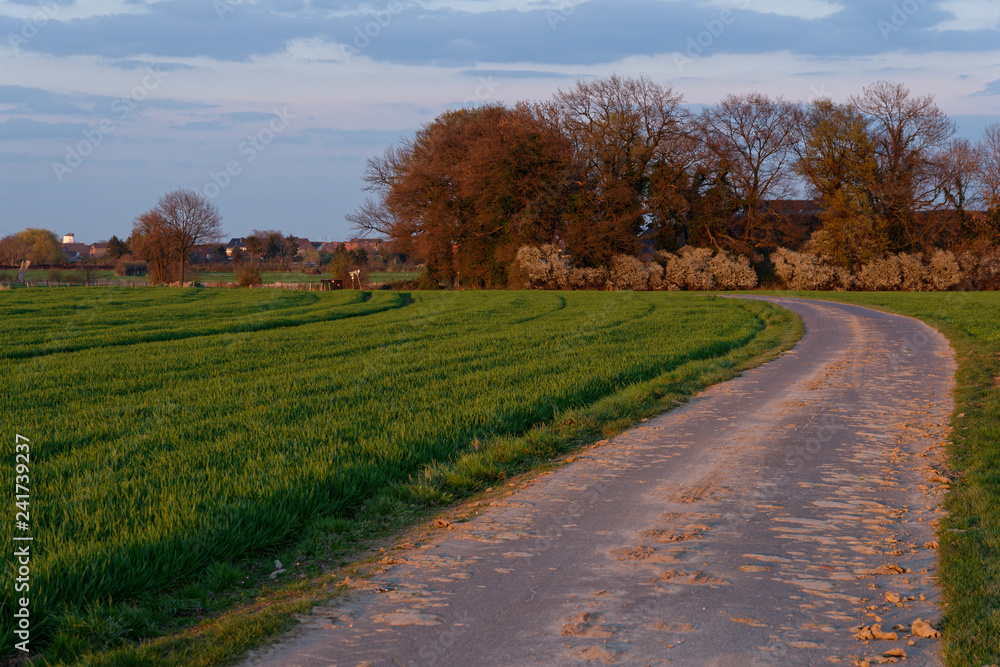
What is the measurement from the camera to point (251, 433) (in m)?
8.55

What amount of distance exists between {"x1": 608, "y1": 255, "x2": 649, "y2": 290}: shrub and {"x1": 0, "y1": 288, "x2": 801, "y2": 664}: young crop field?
36.2m

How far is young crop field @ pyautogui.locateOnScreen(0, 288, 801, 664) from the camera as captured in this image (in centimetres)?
473

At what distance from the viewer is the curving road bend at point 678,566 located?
12.8 feet

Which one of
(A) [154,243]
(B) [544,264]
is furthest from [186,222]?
(B) [544,264]

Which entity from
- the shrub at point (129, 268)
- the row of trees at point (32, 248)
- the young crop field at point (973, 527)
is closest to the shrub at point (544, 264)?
the young crop field at point (973, 527)

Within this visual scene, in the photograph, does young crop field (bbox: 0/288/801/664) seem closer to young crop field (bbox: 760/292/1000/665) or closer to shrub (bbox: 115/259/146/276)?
young crop field (bbox: 760/292/1000/665)

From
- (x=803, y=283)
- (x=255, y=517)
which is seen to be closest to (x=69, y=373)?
(x=255, y=517)

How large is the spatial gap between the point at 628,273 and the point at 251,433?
169ft

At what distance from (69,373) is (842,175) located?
57238 millimetres

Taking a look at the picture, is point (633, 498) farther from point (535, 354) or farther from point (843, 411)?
point (535, 354)

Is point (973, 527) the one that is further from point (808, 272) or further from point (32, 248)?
point (32, 248)

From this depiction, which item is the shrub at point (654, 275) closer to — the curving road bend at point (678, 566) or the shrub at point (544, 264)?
the shrub at point (544, 264)

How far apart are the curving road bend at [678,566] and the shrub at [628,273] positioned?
49557 millimetres

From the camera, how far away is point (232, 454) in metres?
7.57
